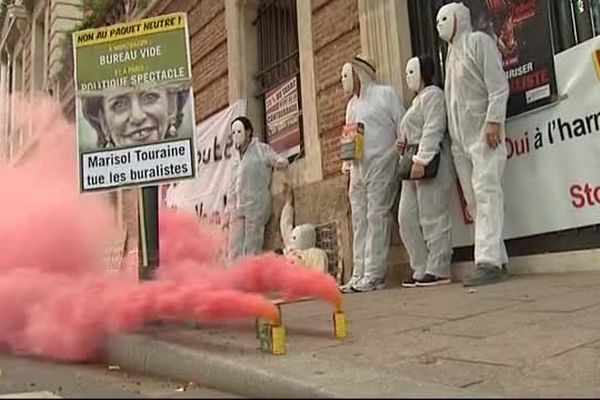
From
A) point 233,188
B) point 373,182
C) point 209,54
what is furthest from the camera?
point 209,54

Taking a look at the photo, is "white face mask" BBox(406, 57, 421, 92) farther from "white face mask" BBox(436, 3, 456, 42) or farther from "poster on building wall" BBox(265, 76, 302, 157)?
"poster on building wall" BBox(265, 76, 302, 157)

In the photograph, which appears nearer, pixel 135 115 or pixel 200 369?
pixel 200 369

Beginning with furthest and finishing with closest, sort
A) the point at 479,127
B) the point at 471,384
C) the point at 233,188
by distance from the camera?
1. the point at 233,188
2. the point at 479,127
3. the point at 471,384

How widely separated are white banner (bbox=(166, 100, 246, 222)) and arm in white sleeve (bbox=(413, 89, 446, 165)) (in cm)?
448

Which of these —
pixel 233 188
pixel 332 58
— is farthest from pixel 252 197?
pixel 332 58

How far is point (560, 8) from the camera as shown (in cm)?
650

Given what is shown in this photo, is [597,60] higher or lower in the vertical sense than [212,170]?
lower

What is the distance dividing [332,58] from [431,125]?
268cm

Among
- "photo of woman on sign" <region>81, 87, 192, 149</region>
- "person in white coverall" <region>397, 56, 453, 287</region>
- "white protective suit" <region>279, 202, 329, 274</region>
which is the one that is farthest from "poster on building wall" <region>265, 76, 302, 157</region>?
"photo of woman on sign" <region>81, 87, 192, 149</region>

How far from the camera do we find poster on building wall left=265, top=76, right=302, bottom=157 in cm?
999

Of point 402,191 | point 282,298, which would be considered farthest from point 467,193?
point 282,298

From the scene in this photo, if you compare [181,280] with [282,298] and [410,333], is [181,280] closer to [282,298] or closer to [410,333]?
[282,298]

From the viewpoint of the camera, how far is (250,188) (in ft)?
31.0

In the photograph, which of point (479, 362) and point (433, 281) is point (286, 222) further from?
point (479, 362)
